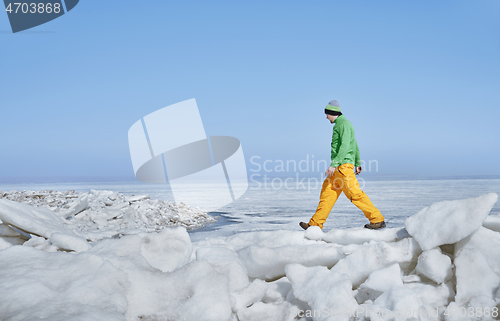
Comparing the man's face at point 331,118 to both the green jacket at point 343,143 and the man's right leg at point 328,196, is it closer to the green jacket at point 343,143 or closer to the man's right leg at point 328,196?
the green jacket at point 343,143

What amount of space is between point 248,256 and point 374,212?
175cm

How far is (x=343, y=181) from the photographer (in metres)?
3.71

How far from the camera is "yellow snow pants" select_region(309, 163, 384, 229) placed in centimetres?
361

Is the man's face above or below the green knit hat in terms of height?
below

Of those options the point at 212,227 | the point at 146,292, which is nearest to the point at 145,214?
the point at 212,227

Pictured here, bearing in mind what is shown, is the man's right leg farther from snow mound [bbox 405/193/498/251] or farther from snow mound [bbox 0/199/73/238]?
snow mound [bbox 0/199/73/238]

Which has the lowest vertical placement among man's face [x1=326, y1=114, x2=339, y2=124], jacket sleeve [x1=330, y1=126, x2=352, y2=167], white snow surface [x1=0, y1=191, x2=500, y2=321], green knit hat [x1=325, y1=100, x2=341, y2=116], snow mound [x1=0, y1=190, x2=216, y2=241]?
snow mound [x1=0, y1=190, x2=216, y2=241]

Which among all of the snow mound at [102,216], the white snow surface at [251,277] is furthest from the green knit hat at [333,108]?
the snow mound at [102,216]

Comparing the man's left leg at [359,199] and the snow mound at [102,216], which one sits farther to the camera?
the man's left leg at [359,199]

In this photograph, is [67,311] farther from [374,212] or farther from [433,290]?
[374,212]

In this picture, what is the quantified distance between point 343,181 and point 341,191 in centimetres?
11

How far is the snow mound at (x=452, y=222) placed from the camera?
6.49ft

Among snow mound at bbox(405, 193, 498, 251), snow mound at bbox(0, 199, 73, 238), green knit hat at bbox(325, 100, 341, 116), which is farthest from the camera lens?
green knit hat at bbox(325, 100, 341, 116)

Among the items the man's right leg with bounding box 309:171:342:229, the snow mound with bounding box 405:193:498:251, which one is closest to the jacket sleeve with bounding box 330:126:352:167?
the man's right leg with bounding box 309:171:342:229
